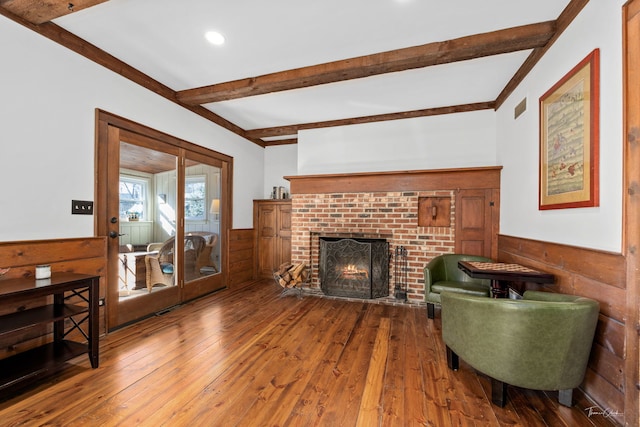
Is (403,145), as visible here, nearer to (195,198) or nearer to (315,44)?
(315,44)

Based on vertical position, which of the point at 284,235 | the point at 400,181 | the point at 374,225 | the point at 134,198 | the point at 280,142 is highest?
the point at 280,142

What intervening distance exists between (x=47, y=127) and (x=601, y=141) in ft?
12.9

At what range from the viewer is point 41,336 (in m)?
2.13

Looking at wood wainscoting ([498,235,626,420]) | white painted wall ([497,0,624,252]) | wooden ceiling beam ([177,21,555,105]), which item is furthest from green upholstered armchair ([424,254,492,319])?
wooden ceiling beam ([177,21,555,105])

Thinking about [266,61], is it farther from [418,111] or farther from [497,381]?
[497,381]

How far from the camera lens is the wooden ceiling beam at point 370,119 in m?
3.66

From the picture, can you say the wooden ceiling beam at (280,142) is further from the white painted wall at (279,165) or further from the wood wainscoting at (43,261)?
the wood wainscoting at (43,261)

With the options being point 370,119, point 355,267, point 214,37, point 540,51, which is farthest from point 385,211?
point 214,37

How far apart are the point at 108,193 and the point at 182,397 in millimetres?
2023

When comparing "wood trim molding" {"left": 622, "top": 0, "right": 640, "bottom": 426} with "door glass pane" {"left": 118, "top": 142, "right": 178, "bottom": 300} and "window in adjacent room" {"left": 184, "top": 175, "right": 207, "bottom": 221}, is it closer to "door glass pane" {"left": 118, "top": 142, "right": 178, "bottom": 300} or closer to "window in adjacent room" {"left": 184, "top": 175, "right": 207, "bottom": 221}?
"door glass pane" {"left": 118, "top": 142, "right": 178, "bottom": 300}

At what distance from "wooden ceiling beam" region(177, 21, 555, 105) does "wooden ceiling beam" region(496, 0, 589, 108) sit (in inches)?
2.1

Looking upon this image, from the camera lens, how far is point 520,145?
283 cm

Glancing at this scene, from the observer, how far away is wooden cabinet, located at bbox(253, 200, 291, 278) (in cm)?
484

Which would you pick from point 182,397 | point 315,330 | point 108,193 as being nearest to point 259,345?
point 315,330
